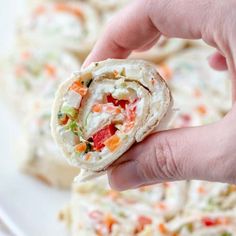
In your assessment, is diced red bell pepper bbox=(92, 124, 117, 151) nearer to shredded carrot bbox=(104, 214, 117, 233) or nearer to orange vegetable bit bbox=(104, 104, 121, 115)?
orange vegetable bit bbox=(104, 104, 121, 115)

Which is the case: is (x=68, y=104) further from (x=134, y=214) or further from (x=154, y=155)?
(x=134, y=214)

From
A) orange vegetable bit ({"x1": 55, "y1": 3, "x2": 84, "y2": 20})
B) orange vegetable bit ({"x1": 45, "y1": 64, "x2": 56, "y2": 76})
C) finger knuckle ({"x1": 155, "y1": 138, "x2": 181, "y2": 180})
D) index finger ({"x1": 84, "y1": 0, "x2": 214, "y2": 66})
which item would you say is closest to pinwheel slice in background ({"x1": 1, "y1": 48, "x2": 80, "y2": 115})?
orange vegetable bit ({"x1": 45, "y1": 64, "x2": 56, "y2": 76})

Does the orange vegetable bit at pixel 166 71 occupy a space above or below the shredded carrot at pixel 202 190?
above

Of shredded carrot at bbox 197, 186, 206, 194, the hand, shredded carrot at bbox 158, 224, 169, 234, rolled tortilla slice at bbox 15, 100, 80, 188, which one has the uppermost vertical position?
the hand

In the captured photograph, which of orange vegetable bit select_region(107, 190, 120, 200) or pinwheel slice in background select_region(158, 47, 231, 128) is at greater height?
orange vegetable bit select_region(107, 190, 120, 200)

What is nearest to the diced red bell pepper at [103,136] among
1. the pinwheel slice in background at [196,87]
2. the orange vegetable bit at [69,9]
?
the pinwheel slice in background at [196,87]

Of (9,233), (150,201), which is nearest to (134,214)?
(150,201)

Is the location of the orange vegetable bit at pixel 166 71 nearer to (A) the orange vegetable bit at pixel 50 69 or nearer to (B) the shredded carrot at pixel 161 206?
(A) the orange vegetable bit at pixel 50 69
